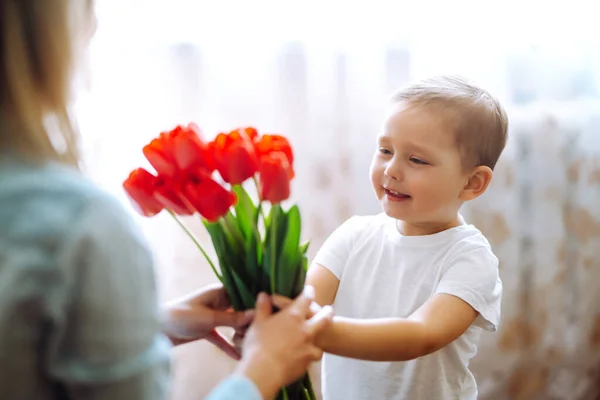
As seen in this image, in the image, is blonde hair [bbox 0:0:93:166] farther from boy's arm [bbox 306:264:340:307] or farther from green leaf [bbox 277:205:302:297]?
boy's arm [bbox 306:264:340:307]

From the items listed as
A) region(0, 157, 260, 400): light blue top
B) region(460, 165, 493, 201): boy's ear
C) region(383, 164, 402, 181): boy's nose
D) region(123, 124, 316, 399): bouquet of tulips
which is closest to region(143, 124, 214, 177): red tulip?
region(123, 124, 316, 399): bouquet of tulips

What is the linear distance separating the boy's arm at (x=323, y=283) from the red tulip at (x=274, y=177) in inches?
14.4

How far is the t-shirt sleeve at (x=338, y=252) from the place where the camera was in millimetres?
1147

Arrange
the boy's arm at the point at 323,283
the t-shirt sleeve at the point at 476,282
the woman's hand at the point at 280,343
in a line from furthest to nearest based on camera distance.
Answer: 1. the boy's arm at the point at 323,283
2. the t-shirt sleeve at the point at 476,282
3. the woman's hand at the point at 280,343

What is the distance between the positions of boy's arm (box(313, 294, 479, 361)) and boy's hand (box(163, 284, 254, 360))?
132 mm

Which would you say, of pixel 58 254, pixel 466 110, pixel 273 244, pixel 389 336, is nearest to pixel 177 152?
pixel 273 244

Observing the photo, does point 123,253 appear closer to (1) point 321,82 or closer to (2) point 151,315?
(2) point 151,315

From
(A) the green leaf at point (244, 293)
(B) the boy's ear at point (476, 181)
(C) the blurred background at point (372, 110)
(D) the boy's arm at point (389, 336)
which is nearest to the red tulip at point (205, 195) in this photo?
(A) the green leaf at point (244, 293)

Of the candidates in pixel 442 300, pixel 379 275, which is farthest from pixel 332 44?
pixel 442 300

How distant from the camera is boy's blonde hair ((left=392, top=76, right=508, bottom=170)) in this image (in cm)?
104

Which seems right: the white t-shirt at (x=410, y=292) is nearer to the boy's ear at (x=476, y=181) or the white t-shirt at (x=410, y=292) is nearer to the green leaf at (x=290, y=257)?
the boy's ear at (x=476, y=181)

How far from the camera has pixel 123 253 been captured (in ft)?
1.81

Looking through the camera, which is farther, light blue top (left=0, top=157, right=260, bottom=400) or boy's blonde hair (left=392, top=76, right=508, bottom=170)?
boy's blonde hair (left=392, top=76, right=508, bottom=170)

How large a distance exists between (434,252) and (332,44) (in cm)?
59
